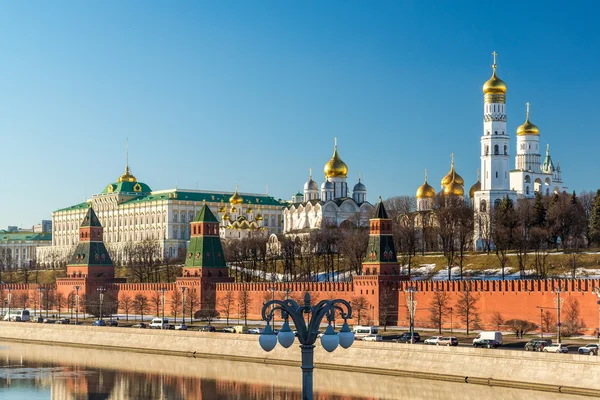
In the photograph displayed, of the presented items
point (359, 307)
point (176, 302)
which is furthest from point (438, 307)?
point (176, 302)

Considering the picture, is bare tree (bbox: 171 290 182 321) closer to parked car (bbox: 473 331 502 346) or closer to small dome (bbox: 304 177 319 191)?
parked car (bbox: 473 331 502 346)

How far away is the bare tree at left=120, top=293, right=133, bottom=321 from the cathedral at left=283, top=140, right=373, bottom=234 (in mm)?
26079

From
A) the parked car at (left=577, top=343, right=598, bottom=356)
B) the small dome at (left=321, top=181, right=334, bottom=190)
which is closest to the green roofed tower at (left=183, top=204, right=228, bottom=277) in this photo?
the parked car at (left=577, top=343, right=598, bottom=356)

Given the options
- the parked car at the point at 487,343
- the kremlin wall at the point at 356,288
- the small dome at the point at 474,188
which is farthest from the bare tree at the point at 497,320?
the small dome at the point at 474,188

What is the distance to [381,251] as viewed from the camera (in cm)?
5266

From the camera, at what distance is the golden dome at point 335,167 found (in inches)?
3645

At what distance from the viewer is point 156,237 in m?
109

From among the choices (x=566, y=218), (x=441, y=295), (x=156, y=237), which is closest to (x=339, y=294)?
(x=441, y=295)

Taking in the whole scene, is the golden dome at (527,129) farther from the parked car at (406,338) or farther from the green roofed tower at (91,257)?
the parked car at (406,338)

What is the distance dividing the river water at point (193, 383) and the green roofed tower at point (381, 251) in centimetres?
1063

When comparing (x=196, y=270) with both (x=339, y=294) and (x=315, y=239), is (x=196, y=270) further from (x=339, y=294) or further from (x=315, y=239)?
(x=315, y=239)

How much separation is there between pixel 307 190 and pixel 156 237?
19.7 meters

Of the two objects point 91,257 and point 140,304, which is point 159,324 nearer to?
point 140,304

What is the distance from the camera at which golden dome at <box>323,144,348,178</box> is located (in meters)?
92.6
